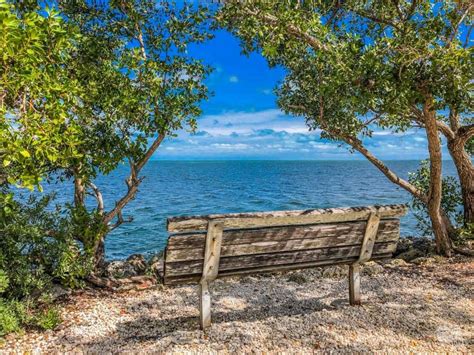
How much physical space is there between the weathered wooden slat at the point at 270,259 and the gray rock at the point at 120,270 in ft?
15.9

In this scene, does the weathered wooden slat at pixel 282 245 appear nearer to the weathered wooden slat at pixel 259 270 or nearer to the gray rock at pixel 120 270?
the weathered wooden slat at pixel 259 270

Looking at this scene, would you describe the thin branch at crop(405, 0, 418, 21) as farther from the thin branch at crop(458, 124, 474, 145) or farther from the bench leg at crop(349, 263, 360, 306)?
the bench leg at crop(349, 263, 360, 306)

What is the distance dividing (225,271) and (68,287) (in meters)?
4.17

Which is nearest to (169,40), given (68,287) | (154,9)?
(154,9)

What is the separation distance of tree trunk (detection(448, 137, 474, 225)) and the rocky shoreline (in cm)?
363

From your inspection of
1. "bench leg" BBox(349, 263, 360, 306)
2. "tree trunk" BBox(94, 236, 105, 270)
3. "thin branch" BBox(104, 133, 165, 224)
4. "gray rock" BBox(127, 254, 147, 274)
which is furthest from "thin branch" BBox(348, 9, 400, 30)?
"gray rock" BBox(127, 254, 147, 274)

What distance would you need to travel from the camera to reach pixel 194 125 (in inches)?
313

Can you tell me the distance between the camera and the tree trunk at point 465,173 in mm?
10789

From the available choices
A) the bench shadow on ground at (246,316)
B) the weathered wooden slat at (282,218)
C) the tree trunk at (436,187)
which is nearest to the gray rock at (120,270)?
the bench shadow on ground at (246,316)

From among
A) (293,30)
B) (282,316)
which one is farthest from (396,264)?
(293,30)

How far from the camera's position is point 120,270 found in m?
10.1

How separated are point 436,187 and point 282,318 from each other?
666cm

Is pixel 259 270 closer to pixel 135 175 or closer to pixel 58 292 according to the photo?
pixel 135 175

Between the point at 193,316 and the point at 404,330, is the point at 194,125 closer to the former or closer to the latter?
the point at 193,316
